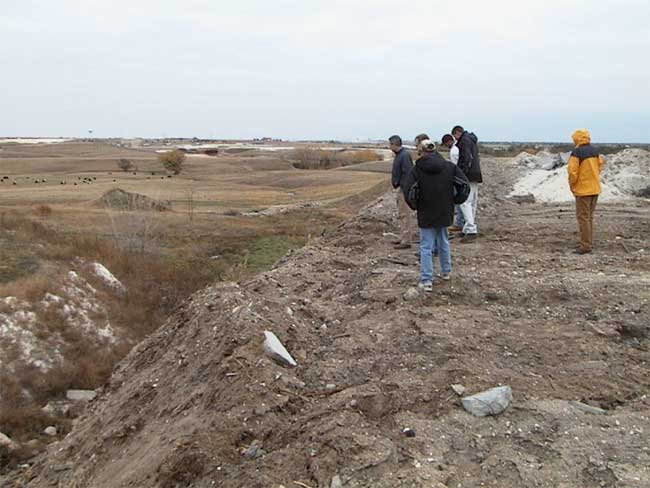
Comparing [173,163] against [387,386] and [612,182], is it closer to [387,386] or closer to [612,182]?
[612,182]

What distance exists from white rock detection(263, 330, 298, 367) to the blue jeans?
2.29 meters

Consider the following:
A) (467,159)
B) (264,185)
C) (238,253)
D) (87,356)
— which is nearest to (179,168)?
(264,185)

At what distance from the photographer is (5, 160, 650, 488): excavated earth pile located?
448cm

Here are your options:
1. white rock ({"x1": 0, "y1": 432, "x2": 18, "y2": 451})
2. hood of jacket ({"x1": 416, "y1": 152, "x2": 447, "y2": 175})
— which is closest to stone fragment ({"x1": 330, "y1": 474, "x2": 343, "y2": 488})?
hood of jacket ({"x1": 416, "y1": 152, "x2": 447, "y2": 175})

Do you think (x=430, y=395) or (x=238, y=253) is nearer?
(x=430, y=395)

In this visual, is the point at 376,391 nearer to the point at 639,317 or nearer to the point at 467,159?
the point at 639,317

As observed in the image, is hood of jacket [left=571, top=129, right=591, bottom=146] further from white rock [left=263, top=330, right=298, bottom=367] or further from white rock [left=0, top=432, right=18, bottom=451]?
white rock [left=0, top=432, right=18, bottom=451]

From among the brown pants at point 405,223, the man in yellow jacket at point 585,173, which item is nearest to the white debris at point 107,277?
the brown pants at point 405,223

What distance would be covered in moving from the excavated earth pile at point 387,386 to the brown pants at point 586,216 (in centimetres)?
57

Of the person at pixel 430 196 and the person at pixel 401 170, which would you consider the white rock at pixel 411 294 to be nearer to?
Result: the person at pixel 430 196

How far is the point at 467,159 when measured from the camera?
10422mm

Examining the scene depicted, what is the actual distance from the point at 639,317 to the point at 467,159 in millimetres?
4550

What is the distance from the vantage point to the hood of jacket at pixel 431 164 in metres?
7.61

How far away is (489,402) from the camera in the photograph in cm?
498
